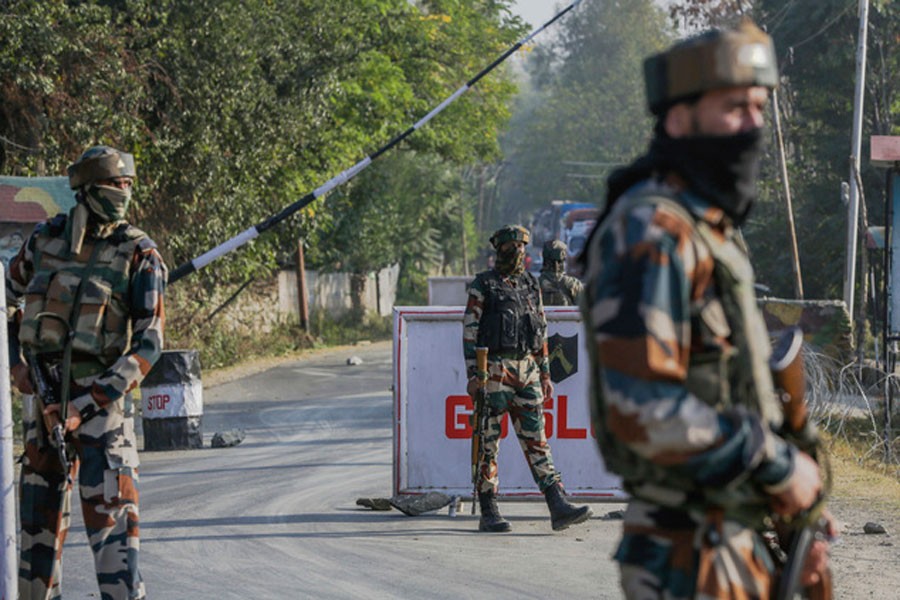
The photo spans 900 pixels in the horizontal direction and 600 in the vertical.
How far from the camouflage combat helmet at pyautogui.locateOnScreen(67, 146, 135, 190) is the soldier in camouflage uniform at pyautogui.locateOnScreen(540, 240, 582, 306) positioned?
23.4 ft

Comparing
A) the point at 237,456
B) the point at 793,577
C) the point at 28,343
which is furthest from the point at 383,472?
the point at 793,577

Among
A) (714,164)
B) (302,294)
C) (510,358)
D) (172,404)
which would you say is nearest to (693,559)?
(714,164)

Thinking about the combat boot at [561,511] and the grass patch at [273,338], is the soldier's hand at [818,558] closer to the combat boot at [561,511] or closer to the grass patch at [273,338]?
the combat boot at [561,511]

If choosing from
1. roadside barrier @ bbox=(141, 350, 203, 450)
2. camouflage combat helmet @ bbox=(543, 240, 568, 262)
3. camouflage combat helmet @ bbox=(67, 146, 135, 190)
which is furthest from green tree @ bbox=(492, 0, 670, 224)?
camouflage combat helmet @ bbox=(67, 146, 135, 190)

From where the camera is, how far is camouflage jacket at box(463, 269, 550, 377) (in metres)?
9.19

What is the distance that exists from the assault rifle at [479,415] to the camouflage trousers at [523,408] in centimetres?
4

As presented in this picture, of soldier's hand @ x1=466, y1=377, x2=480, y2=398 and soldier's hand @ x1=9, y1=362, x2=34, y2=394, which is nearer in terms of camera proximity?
soldier's hand @ x1=9, y1=362, x2=34, y2=394

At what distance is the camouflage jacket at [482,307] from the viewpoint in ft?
30.1

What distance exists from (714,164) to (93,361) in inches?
123

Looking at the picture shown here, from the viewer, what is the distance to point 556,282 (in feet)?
40.5

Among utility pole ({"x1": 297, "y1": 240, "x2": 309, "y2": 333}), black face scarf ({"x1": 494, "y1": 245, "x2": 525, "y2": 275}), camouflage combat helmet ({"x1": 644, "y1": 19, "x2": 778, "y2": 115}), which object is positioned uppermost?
utility pole ({"x1": 297, "y1": 240, "x2": 309, "y2": 333})

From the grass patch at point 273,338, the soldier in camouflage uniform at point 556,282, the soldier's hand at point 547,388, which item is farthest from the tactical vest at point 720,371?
the grass patch at point 273,338

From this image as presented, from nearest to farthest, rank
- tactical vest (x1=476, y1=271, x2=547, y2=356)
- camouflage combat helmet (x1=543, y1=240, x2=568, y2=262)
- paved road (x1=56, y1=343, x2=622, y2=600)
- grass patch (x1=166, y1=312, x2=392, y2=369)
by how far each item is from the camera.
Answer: paved road (x1=56, y1=343, x2=622, y2=600)
tactical vest (x1=476, y1=271, x2=547, y2=356)
camouflage combat helmet (x1=543, y1=240, x2=568, y2=262)
grass patch (x1=166, y1=312, x2=392, y2=369)

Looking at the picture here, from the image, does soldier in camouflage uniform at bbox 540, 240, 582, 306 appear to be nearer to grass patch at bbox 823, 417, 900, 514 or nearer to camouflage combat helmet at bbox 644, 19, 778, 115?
grass patch at bbox 823, 417, 900, 514
